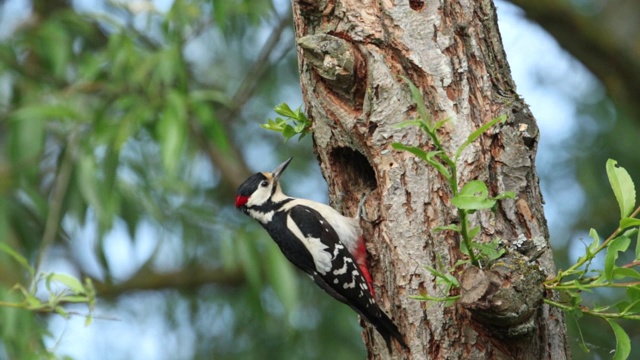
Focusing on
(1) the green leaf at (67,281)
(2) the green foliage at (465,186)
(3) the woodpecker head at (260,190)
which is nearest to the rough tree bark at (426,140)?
(2) the green foliage at (465,186)

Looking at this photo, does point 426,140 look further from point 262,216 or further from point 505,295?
point 262,216

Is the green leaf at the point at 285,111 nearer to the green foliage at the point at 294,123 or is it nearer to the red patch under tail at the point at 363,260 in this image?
the green foliage at the point at 294,123

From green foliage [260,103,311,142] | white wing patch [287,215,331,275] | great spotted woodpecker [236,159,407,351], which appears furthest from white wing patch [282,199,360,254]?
green foliage [260,103,311,142]

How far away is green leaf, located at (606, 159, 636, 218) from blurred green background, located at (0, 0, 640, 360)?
2052 mm

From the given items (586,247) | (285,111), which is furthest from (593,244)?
(285,111)

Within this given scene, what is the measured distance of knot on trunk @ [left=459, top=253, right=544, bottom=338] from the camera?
7.36 ft

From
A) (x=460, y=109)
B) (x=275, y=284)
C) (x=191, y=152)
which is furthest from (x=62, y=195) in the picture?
(x=460, y=109)

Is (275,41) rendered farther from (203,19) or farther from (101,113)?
(101,113)

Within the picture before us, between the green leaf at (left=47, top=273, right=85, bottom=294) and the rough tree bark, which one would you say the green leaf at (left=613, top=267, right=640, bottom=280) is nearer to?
the rough tree bark

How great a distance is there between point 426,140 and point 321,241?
972mm

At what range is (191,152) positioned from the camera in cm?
545

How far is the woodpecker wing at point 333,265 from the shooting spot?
9.75 ft

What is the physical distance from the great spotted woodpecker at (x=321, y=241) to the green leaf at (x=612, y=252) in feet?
2.27

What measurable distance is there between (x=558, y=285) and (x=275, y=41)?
3642mm
